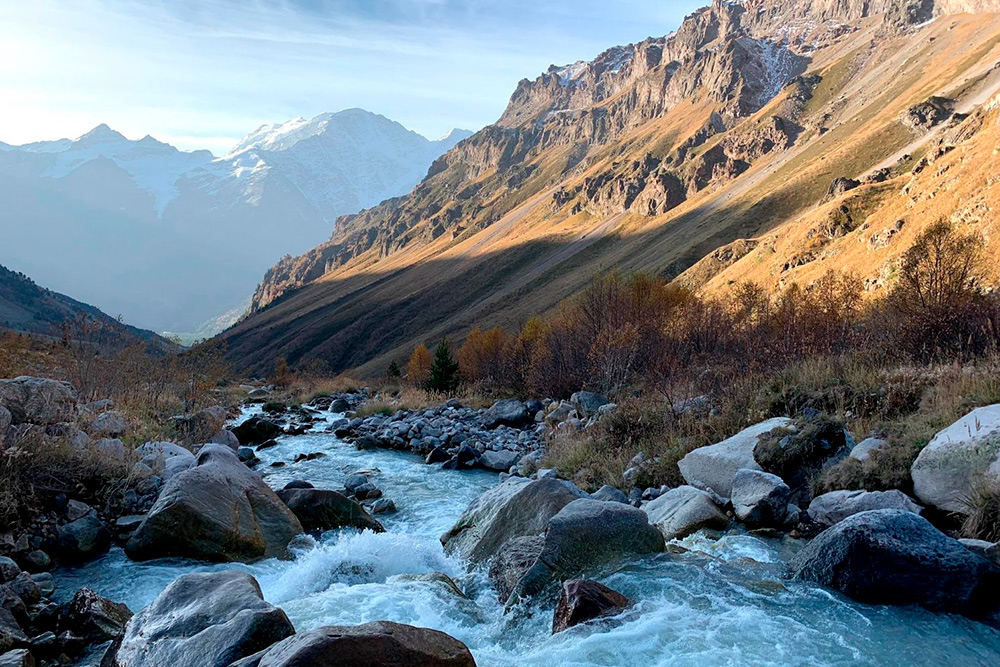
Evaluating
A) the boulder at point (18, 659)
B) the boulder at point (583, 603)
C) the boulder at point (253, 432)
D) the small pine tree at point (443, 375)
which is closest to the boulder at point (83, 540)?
the boulder at point (18, 659)

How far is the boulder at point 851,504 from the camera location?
814 centimetres

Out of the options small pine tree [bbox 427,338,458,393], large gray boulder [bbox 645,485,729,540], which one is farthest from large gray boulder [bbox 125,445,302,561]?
small pine tree [bbox 427,338,458,393]

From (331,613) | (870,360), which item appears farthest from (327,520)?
(870,360)

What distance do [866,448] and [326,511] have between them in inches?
366

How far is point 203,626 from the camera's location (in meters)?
6.19

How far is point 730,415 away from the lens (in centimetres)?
1343

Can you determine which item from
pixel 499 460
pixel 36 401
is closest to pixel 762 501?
pixel 499 460

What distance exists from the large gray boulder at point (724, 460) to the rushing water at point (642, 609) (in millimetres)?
1895

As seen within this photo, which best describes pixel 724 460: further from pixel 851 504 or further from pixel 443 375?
pixel 443 375

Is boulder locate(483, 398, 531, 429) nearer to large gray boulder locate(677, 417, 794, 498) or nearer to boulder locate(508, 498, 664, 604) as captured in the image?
large gray boulder locate(677, 417, 794, 498)

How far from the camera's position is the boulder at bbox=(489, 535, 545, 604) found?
8.11 metres

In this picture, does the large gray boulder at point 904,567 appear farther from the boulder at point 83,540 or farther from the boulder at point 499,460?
the boulder at point 499,460

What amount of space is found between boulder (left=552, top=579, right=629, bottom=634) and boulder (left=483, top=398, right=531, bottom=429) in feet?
58.9

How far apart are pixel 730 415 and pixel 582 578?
7192 mm
